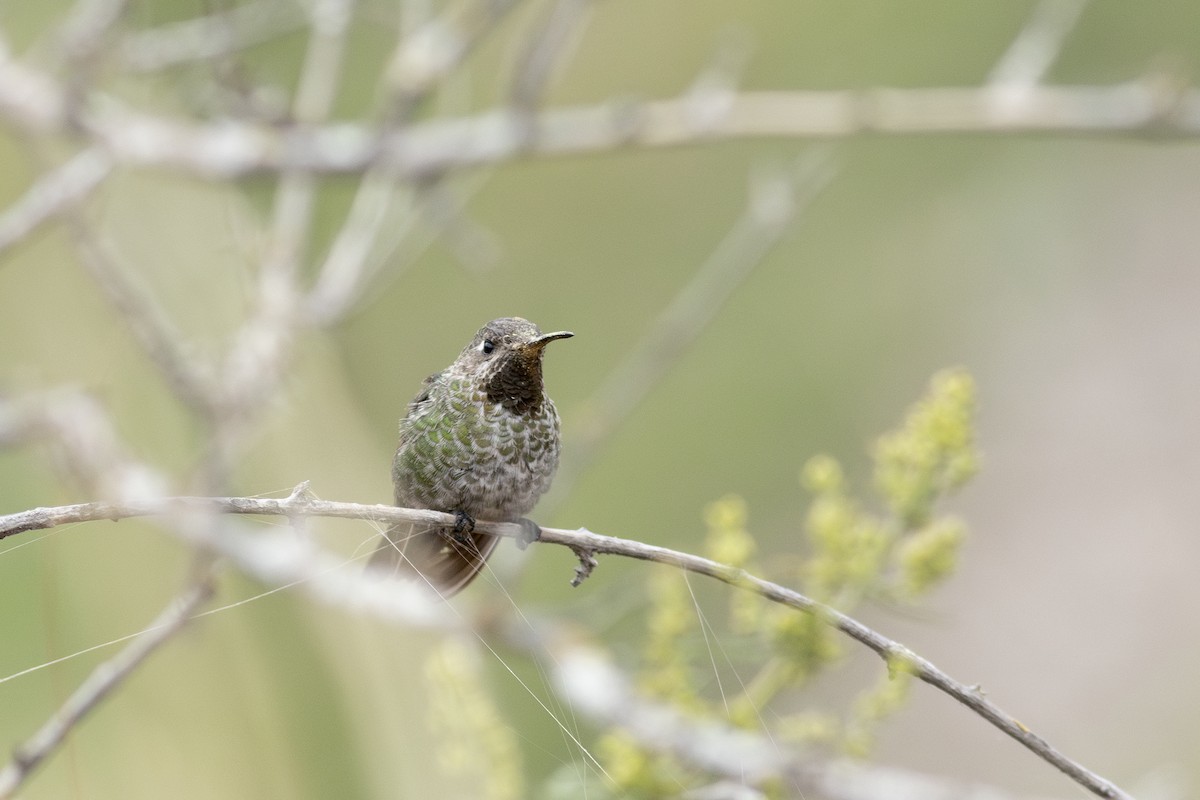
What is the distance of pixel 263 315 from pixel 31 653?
151 cm

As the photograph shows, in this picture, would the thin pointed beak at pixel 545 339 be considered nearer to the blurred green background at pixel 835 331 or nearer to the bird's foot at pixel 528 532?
the bird's foot at pixel 528 532

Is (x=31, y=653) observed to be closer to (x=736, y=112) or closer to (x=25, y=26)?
(x=736, y=112)

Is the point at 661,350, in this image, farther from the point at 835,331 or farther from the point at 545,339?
the point at 835,331

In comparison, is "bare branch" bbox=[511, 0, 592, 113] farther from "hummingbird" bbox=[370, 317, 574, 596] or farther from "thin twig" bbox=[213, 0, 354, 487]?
"hummingbird" bbox=[370, 317, 574, 596]

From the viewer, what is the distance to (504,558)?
4395 millimetres

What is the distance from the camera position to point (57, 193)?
13.6 ft

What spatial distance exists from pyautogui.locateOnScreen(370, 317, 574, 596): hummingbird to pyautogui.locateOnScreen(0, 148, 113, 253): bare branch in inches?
77.8

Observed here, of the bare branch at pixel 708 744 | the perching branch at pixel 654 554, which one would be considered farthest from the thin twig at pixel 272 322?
the perching branch at pixel 654 554

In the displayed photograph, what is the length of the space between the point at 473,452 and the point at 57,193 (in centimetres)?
243

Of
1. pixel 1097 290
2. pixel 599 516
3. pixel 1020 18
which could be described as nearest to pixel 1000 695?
pixel 599 516

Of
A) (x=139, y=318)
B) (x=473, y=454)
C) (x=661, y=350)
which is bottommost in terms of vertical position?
(x=473, y=454)

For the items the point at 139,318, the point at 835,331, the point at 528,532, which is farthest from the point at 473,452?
the point at 835,331

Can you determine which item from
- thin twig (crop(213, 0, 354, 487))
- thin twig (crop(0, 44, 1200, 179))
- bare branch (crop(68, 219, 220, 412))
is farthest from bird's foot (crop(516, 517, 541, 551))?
thin twig (crop(0, 44, 1200, 179))

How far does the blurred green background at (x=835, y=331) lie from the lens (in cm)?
584
